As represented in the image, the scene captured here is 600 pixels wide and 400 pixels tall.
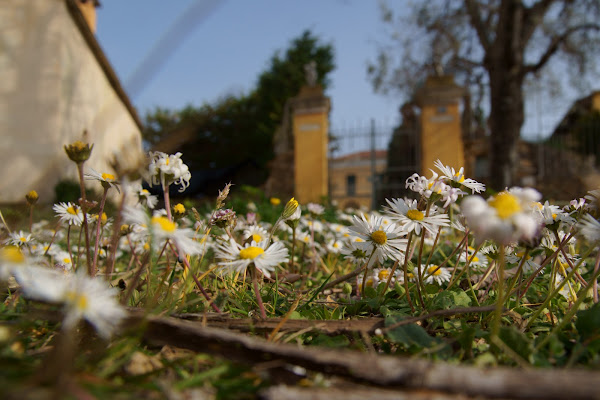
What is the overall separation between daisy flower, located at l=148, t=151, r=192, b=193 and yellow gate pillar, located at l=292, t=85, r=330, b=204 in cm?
729

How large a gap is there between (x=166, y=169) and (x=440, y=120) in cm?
801

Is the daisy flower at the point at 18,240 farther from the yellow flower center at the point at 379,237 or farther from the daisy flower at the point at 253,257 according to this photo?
the yellow flower center at the point at 379,237

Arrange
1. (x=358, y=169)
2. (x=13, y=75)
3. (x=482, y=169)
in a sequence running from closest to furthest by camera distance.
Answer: (x=13, y=75) → (x=482, y=169) → (x=358, y=169)

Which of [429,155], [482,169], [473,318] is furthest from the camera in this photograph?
[482,169]

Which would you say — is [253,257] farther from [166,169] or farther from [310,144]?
[310,144]

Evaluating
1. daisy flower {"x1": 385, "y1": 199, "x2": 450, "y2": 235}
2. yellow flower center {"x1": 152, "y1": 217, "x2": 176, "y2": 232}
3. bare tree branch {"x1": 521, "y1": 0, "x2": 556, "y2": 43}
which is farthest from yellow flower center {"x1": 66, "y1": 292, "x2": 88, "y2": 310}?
bare tree branch {"x1": 521, "y1": 0, "x2": 556, "y2": 43}

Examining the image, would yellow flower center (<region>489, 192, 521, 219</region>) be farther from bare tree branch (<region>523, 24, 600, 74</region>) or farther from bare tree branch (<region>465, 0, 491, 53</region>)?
bare tree branch (<region>523, 24, 600, 74</region>)

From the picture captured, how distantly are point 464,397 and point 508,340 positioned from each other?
31 cm

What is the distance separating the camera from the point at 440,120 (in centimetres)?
805

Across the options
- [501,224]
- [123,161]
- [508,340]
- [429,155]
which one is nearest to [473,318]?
[508,340]

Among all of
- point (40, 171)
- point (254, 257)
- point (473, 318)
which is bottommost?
point (473, 318)

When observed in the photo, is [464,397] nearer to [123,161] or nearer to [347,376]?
[347,376]

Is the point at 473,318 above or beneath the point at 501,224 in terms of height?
beneath

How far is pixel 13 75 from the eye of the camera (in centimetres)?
564
